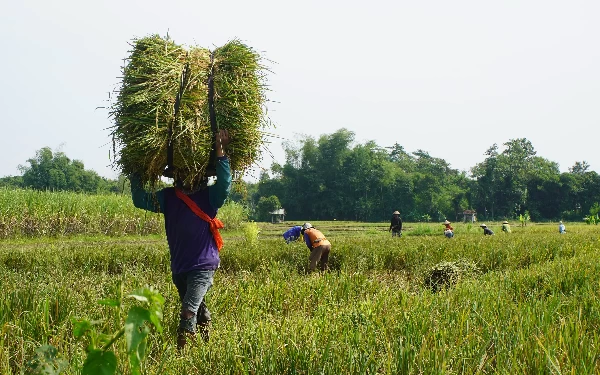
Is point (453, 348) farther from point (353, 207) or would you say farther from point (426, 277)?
point (353, 207)

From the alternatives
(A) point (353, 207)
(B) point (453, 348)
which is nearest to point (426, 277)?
(B) point (453, 348)

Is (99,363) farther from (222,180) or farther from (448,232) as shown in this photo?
(448,232)

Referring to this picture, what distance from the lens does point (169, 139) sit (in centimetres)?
359

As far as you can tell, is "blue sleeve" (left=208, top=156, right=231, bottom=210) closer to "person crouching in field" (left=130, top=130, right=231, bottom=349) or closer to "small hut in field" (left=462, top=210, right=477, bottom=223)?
"person crouching in field" (left=130, top=130, right=231, bottom=349)

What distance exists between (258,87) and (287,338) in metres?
2.08

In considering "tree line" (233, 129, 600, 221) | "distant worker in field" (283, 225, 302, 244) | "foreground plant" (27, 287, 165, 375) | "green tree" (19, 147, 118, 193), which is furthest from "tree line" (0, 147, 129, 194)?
"foreground plant" (27, 287, 165, 375)

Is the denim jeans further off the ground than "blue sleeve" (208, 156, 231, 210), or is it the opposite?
"blue sleeve" (208, 156, 231, 210)

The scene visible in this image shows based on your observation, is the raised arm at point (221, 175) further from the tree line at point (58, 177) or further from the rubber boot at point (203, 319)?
the tree line at point (58, 177)

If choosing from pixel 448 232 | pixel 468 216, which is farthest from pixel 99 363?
pixel 468 216

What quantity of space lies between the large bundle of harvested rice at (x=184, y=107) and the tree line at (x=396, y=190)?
182ft

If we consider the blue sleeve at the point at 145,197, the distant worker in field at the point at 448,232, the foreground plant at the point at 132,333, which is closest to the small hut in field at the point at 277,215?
the distant worker in field at the point at 448,232

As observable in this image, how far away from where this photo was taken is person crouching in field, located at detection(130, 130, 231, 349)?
3588mm

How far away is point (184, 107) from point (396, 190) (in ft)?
211

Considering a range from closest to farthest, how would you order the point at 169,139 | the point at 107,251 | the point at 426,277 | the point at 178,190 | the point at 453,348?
the point at 453,348 → the point at 169,139 → the point at 178,190 → the point at 426,277 → the point at 107,251
